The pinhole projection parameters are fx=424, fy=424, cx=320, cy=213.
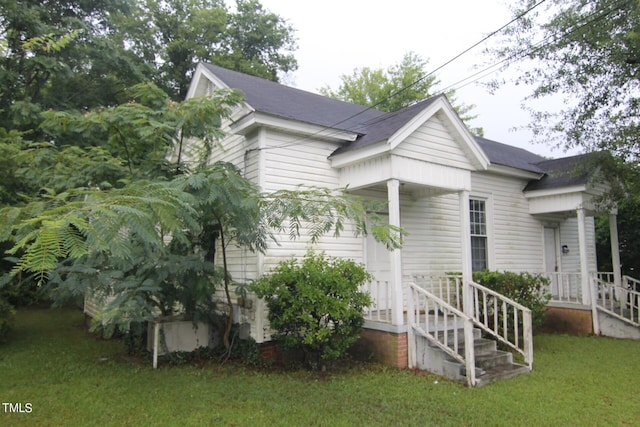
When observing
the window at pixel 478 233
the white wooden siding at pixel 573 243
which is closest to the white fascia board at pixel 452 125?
the window at pixel 478 233

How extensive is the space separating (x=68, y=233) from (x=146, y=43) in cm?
2545

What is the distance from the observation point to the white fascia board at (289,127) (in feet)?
24.7

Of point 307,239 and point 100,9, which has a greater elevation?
point 100,9

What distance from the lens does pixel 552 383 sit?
633 cm

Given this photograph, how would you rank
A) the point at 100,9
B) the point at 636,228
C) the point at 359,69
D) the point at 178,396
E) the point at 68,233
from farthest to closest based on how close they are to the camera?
the point at 359,69
the point at 100,9
the point at 636,228
the point at 178,396
the point at 68,233

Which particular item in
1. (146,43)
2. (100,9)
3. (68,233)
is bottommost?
(68,233)

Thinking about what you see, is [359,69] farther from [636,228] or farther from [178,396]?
[178,396]

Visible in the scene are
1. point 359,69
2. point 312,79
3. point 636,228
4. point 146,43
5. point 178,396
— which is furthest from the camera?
point 312,79

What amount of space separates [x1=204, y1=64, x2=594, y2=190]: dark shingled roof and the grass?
13.6 feet

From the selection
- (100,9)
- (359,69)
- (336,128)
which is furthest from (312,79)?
(336,128)

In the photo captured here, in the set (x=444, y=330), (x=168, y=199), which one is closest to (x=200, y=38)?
(x=444, y=330)

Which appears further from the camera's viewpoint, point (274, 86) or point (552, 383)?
point (274, 86)

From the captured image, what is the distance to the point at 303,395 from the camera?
572cm

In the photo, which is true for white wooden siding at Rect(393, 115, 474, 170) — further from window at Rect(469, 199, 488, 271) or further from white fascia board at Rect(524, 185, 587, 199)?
white fascia board at Rect(524, 185, 587, 199)
